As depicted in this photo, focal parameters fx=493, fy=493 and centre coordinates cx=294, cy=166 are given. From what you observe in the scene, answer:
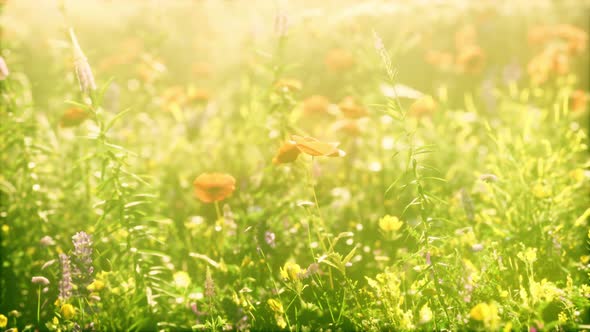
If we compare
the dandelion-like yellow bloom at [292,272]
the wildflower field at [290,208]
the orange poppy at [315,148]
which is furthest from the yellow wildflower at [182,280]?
the orange poppy at [315,148]

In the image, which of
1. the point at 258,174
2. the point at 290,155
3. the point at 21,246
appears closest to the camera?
the point at 290,155

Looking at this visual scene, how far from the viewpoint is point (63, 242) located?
8.81ft

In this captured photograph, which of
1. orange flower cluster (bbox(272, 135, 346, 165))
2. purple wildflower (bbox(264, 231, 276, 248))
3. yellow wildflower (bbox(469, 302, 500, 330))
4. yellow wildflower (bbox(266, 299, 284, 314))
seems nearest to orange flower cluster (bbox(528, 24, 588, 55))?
orange flower cluster (bbox(272, 135, 346, 165))

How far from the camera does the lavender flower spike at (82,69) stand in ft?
6.21

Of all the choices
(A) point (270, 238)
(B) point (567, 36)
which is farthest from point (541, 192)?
(B) point (567, 36)

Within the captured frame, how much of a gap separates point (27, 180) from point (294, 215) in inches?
57.9

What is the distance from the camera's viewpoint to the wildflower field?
1905 millimetres

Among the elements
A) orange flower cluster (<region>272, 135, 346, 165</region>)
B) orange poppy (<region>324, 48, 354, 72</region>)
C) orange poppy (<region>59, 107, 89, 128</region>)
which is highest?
orange flower cluster (<region>272, 135, 346, 165</region>)

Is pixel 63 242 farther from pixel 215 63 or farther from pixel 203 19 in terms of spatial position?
pixel 203 19

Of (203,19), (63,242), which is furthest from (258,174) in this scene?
(203,19)

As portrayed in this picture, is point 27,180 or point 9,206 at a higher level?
point 27,180

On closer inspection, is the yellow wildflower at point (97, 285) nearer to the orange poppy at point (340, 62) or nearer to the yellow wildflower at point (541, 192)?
the yellow wildflower at point (541, 192)

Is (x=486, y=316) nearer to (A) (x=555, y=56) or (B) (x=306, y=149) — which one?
(B) (x=306, y=149)

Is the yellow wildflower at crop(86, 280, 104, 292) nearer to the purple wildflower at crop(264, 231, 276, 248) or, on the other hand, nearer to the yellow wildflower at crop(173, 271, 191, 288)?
the yellow wildflower at crop(173, 271, 191, 288)
